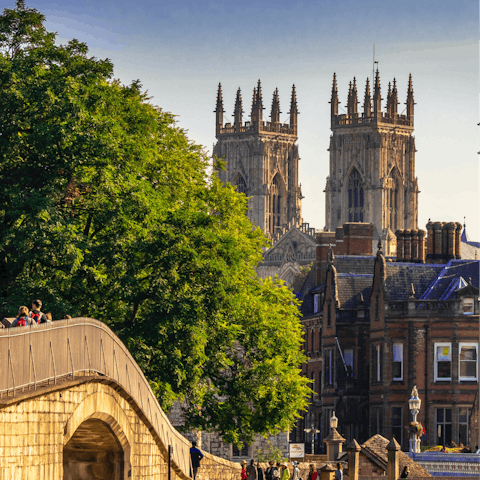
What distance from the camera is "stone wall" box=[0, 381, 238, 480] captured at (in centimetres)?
1905

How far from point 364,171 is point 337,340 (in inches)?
4086

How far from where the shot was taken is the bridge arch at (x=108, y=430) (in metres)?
23.3

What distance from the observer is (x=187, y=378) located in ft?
110

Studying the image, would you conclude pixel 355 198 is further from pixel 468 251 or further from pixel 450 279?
pixel 450 279

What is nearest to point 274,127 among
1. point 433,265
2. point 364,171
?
point 364,171

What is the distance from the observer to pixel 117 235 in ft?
103

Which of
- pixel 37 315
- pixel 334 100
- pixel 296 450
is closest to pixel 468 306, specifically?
pixel 296 450

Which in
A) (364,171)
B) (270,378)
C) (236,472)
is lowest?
(236,472)

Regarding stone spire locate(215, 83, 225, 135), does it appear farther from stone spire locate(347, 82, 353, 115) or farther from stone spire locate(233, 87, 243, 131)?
stone spire locate(347, 82, 353, 115)

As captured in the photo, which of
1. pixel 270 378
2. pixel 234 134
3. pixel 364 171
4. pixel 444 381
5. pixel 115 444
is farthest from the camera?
pixel 234 134

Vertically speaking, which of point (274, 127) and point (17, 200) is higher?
→ point (274, 127)

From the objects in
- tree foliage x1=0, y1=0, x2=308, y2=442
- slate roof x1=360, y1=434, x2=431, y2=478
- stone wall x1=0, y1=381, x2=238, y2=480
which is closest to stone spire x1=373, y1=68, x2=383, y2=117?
slate roof x1=360, y1=434, x2=431, y2=478

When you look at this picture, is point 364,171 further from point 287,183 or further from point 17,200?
point 17,200

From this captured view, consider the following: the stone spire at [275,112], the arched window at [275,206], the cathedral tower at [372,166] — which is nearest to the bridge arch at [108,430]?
the cathedral tower at [372,166]
